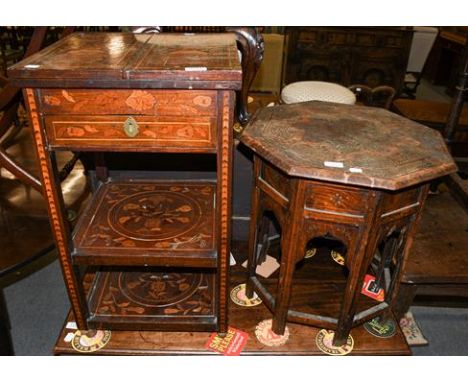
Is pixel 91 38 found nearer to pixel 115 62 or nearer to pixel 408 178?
pixel 115 62

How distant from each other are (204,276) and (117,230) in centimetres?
53

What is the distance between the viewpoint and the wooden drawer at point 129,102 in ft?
3.66

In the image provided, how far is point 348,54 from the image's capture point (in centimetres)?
527

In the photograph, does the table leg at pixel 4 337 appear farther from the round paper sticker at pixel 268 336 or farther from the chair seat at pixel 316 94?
the chair seat at pixel 316 94

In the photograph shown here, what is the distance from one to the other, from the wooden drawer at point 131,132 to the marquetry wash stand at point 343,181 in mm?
227

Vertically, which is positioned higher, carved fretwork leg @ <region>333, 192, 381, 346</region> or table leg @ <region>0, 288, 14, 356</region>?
carved fretwork leg @ <region>333, 192, 381, 346</region>

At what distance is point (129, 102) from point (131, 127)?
73 mm

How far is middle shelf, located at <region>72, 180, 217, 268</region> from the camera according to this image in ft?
4.64

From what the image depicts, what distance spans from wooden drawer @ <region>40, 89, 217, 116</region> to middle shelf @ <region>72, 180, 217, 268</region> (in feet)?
1.73

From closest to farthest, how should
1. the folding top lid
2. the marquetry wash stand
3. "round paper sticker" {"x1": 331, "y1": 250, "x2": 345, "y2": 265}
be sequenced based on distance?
1. the folding top lid
2. the marquetry wash stand
3. "round paper sticker" {"x1": 331, "y1": 250, "x2": 345, "y2": 265}

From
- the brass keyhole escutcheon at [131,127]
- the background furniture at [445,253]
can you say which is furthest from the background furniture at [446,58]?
the brass keyhole escutcheon at [131,127]

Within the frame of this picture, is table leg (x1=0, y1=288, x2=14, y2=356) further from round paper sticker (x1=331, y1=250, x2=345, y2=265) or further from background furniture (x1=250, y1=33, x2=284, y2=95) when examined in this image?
background furniture (x1=250, y1=33, x2=284, y2=95)

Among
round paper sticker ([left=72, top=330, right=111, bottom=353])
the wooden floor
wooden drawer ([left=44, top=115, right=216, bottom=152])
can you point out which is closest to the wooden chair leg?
the wooden floor

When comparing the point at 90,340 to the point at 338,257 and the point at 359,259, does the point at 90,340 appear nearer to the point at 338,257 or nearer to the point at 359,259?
the point at 359,259
